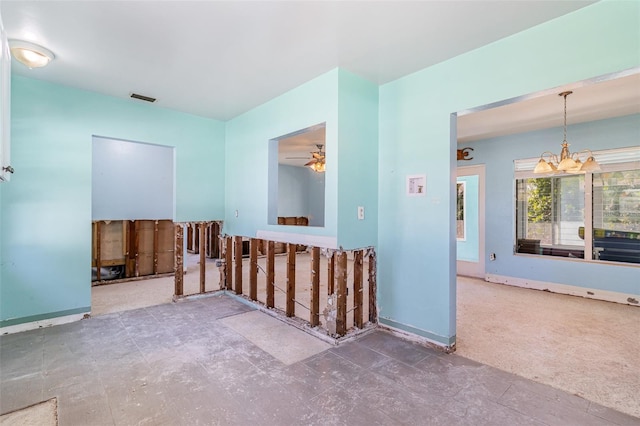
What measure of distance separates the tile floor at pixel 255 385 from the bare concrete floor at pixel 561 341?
0.23 m

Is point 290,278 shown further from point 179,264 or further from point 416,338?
point 179,264

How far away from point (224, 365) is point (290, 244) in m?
1.52

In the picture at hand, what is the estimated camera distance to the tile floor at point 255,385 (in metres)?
1.93

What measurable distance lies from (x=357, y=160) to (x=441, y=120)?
0.91 meters

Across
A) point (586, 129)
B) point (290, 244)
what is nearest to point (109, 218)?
point (290, 244)

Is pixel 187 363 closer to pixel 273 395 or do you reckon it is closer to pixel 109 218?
pixel 273 395

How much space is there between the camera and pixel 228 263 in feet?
15.8

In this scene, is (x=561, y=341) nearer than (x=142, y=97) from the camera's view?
Yes

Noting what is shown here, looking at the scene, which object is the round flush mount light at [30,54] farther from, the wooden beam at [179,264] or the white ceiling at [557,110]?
the white ceiling at [557,110]

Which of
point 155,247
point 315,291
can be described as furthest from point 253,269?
point 155,247

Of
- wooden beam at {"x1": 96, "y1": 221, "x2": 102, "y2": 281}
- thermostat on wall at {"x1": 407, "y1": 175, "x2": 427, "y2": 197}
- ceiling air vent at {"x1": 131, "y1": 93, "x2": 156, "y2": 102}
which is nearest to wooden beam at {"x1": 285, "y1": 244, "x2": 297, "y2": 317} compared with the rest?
thermostat on wall at {"x1": 407, "y1": 175, "x2": 427, "y2": 197}

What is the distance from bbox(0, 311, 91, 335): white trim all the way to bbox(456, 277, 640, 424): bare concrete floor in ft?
14.5

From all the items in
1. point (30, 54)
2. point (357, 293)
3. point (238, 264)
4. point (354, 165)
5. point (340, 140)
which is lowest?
point (357, 293)

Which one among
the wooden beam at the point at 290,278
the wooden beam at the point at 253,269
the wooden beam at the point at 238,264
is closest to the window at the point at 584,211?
the wooden beam at the point at 290,278
